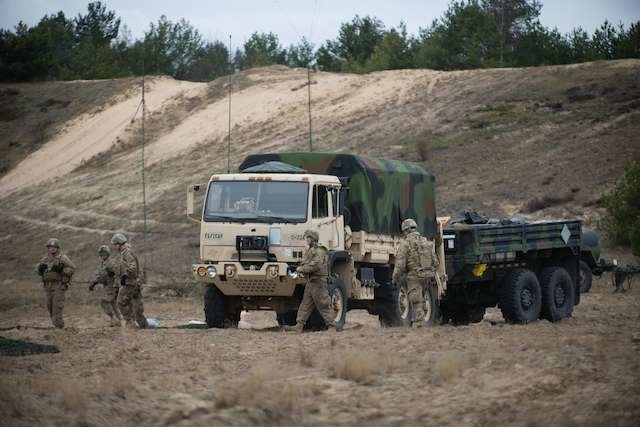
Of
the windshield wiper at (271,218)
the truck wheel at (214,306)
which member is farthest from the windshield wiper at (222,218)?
the truck wheel at (214,306)

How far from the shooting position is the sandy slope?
5459cm

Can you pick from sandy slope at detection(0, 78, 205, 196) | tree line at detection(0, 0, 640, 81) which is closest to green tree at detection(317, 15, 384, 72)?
tree line at detection(0, 0, 640, 81)

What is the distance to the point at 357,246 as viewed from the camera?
19812 millimetres

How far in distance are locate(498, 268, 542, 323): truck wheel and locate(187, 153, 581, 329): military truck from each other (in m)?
0.02

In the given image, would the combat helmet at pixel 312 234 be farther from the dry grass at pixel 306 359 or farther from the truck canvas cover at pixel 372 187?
the dry grass at pixel 306 359

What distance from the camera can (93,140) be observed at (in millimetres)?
57000

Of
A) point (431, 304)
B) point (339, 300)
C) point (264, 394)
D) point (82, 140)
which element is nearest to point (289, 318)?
point (431, 304)

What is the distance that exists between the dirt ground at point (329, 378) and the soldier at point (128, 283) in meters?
1.69

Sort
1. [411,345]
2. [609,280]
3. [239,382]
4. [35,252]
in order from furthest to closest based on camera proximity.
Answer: [35,252]
[609,280]
[411,345]
[239,382]

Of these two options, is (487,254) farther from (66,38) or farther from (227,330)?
(66,38)

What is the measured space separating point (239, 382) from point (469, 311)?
10.7 metres

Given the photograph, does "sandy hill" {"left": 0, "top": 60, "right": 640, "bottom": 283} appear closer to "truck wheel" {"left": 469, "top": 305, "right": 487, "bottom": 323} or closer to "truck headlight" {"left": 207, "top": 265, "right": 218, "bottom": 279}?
"truck wheel" {"left": 469, "top": 305, "right": 487, "bottom": 323}

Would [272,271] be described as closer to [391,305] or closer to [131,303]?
[391,305]

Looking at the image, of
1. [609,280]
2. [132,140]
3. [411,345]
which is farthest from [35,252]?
[411,345]
